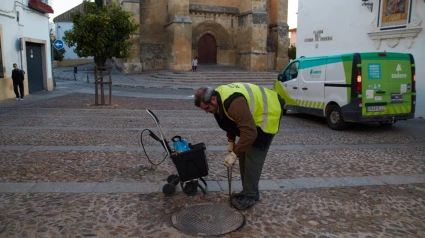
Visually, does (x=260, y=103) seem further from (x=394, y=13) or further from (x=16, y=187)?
(x=394, y=13)

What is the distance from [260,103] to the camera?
3760 mm

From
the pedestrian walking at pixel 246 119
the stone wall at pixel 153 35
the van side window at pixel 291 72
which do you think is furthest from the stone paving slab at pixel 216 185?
the stone wall at pixel 153 35

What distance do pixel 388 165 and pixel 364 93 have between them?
3.14 meters

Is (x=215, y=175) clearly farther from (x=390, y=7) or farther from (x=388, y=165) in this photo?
(x=390, y=7)

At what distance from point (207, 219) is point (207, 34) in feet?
101

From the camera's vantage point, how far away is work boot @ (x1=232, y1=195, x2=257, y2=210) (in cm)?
409

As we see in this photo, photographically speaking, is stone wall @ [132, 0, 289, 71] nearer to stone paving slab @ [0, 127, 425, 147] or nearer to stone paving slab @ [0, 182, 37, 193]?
stone paving slab @ [0, 127, 425, 147]

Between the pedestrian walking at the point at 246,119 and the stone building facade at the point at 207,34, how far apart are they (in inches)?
1001

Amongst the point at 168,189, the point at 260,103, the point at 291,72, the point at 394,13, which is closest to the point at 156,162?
the point at 168,189

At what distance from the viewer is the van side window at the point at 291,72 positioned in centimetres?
1132

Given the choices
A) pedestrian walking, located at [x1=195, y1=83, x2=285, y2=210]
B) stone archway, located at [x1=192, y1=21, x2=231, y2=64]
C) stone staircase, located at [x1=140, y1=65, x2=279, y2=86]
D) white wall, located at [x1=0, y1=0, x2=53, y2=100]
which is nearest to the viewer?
pedestrian walking, located at [x1=195, y1=83, x2=285, y2=210]

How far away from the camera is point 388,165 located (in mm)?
6039

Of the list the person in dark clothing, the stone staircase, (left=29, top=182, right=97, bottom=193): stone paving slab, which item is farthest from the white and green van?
the stone staircase

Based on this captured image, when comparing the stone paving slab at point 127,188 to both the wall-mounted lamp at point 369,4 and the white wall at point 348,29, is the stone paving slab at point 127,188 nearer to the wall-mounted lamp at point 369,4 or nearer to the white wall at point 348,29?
the white wall at point 348,29
